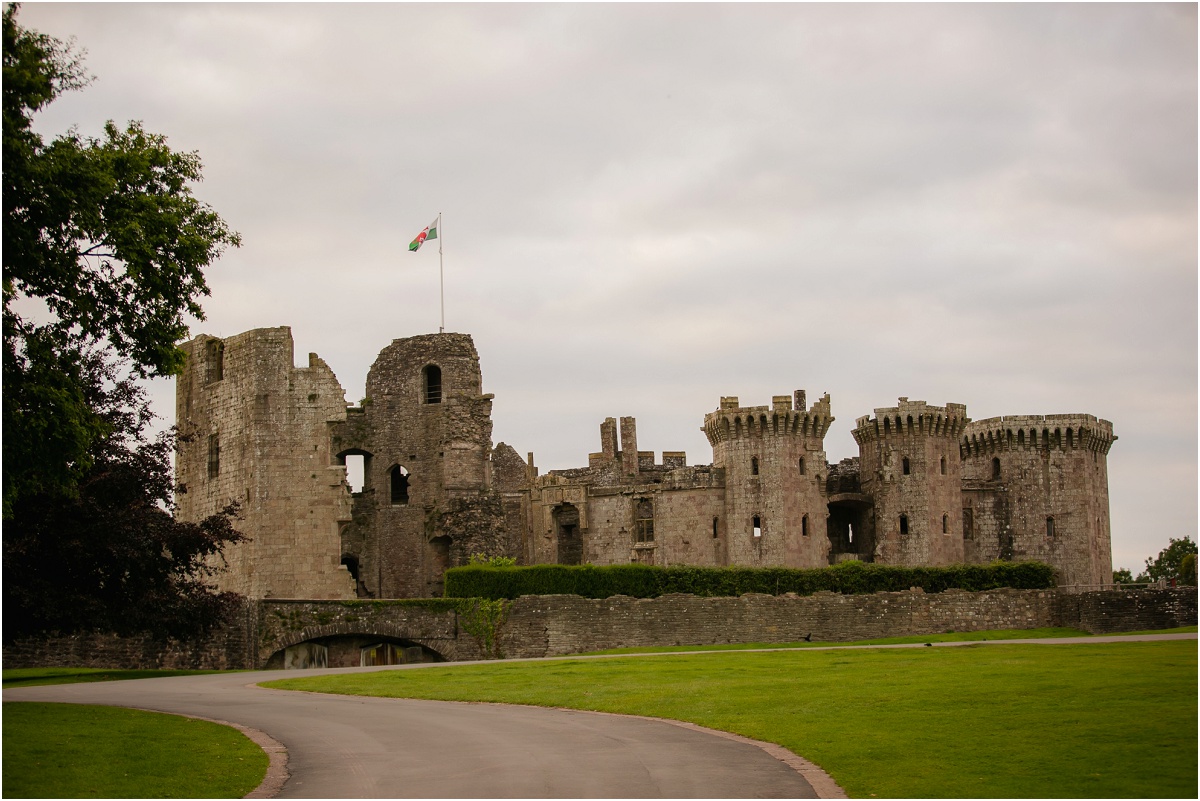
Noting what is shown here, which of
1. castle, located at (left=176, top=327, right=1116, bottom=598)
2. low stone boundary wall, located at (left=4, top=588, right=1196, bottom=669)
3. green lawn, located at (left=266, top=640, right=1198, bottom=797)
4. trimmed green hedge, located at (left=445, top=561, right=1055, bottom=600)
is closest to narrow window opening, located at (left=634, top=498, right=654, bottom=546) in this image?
castle, located at (left=176, top=327, right=1116, bottom=598)

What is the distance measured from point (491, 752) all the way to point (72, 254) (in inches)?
393

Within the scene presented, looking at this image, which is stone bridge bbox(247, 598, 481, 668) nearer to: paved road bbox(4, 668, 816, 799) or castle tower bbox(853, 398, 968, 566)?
paved road bbox(4, 668, 816, 799)

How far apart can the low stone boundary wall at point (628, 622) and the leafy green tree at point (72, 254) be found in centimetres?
1951

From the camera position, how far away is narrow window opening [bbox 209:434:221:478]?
2158 inches

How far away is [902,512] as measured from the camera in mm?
67562

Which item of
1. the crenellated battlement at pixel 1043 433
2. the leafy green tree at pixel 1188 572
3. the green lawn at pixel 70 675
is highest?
the crenellated battlement at pixel 1043 433

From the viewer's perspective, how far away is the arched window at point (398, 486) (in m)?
59.8

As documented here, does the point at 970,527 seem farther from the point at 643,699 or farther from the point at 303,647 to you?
the point at 643,699

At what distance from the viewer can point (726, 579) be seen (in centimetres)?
5309

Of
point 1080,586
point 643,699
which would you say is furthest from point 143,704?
point 1080,586

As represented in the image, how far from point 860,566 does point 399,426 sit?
19.6 metres

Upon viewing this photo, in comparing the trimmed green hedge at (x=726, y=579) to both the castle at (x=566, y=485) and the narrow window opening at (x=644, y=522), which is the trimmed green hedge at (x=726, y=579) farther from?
the narrow window opening at (x=644, y=522)

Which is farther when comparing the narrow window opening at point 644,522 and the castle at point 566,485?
the narrow window opening at point 644,522

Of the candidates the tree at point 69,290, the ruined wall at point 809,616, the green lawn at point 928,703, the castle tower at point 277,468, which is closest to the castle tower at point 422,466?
the castle tower at point 277,468
